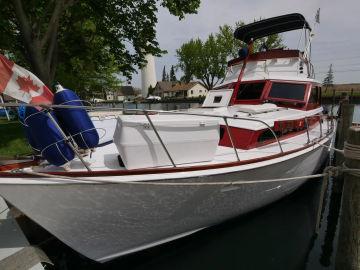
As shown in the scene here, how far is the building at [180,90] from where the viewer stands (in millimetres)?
82025

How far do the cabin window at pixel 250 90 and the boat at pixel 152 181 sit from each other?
163 cm

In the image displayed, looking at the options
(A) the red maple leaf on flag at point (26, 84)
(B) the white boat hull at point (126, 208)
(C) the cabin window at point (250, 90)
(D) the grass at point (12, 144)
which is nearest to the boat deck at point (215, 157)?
(B) the white boat hull at point (126, 208)

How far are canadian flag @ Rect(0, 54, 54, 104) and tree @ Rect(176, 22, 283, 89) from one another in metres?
35.8

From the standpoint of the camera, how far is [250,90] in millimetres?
7781

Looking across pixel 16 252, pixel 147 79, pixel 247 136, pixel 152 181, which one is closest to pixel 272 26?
pixel 247 136

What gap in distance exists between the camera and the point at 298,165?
19.5ft

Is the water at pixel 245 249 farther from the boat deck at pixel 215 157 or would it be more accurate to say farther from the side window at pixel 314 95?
the side window at pixel 314 95

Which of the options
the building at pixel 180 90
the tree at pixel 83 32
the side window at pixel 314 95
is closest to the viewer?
the side window at pixel 314 95

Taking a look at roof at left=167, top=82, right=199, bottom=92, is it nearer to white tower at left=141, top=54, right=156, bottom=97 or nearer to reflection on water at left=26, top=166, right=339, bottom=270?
white tower at left=141, top=54, right=156, bottom=97

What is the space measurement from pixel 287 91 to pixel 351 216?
14.4ft

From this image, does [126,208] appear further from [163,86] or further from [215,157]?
[163,86]

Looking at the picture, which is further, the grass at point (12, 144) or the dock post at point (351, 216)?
the grass at point (12, 144)

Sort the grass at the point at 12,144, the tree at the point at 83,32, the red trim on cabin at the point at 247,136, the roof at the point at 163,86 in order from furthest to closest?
the roof at the point at 163,86
the tree at the point at 83,32
the grass at the point at 12,144
the red trim on cabin at the point at 247,136

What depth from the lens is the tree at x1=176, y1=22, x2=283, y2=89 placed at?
127 feet
